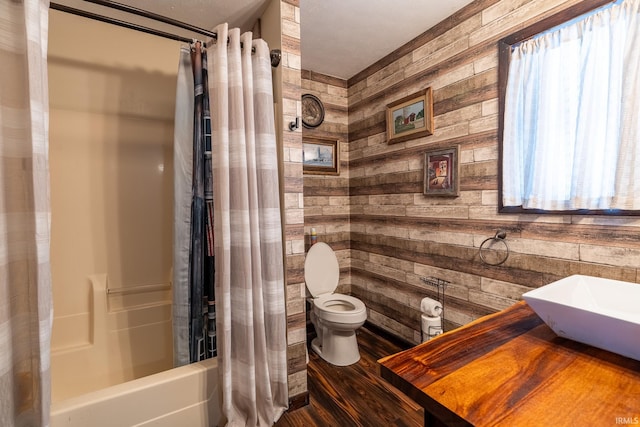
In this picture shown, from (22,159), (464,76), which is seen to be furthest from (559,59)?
(22,159)

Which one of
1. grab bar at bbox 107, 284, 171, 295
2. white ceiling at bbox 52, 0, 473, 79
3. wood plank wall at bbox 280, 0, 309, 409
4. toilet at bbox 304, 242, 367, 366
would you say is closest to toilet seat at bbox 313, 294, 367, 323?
toilet at bbox 304, 242, 367, 366

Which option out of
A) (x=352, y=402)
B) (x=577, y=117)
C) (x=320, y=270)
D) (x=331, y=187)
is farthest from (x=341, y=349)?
(x=577, y=117)

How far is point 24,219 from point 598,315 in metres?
1.87

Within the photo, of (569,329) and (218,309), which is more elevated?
(569,329)

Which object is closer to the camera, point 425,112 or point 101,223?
point 101,223

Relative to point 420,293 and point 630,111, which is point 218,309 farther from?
point 630,111

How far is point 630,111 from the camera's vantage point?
1211 millimetres

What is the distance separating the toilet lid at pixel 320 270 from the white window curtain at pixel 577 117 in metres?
1.45

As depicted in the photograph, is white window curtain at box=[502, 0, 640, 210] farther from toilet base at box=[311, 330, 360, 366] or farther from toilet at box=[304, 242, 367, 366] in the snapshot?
toilet base at box=[311, 330, 360, 366]

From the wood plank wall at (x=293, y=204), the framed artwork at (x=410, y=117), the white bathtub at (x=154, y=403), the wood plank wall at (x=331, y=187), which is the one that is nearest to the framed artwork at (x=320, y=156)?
the wood plank wall at (x=331, y=187)

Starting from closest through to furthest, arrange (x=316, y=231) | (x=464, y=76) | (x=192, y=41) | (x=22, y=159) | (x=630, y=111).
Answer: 1. (x=22, y=159)
2. (x=630, y=111)
3. (x=192, y=41)
4. (x=464, y=76)
5. (x=316, y=231)

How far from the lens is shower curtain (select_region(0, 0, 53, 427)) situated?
0.99 m

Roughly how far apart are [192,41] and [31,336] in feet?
5.07

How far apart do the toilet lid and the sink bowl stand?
1.71 m
